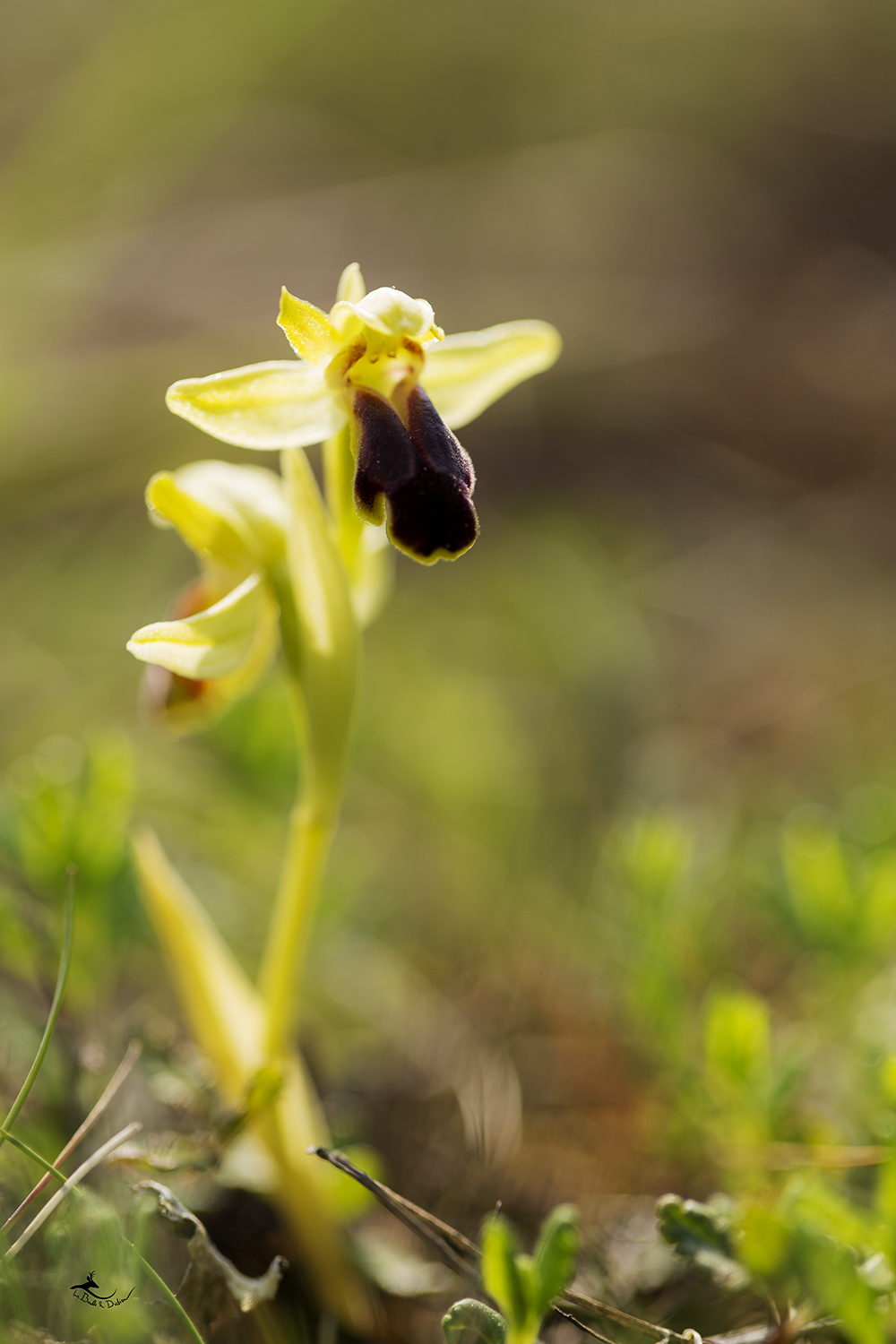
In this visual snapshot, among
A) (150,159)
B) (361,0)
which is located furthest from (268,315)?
(361,0)

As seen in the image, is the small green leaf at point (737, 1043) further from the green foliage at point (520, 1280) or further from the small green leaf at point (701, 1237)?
the green foliage at point (520, 1280)

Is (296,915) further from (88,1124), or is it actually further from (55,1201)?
(55,1201)

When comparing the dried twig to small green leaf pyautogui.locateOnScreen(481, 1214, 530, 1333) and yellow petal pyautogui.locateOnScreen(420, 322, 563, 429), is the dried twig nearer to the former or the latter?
small green leaf pyautogui.locateOnScreen(481, 1214, 530, 1333)

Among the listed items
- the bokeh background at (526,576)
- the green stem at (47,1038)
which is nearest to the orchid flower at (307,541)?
the bokeh background at (526,576)

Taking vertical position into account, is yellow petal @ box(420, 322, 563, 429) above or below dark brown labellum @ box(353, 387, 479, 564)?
above

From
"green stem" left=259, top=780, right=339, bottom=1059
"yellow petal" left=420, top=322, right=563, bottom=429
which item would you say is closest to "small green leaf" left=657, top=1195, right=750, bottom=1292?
"green stem" left=259, top=780, right=339, bottom=1059

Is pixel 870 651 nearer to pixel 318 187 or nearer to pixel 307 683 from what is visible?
pixel 307 683
